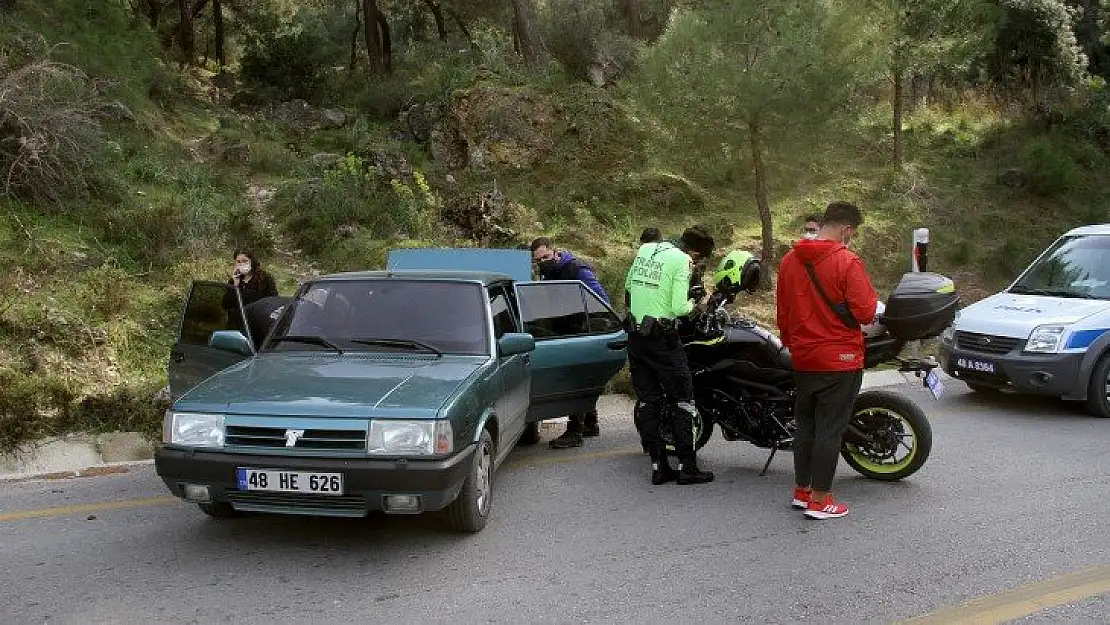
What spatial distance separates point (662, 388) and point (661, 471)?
0.60 meters

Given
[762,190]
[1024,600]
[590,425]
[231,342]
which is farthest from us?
[762,190]

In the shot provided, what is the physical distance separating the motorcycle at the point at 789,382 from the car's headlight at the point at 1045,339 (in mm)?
2534

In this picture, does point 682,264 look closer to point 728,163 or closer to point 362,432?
point 362,432

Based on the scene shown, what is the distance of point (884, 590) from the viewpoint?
453cm

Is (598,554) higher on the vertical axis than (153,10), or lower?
lower

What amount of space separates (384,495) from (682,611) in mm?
1594

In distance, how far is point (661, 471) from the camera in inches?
259

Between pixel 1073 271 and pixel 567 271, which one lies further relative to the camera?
pixel 1073 271

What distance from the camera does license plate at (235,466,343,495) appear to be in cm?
464

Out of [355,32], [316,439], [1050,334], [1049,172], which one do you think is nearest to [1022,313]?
[1050,334]

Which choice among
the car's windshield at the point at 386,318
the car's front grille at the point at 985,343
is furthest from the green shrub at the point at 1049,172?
the car's windshield at the point at 386,318

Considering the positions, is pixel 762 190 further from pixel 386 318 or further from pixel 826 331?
pixel 386 318

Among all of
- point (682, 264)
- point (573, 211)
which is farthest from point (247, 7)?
point (682, 264)

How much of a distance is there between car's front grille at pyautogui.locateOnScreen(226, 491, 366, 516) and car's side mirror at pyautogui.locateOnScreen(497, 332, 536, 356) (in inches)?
59.6
